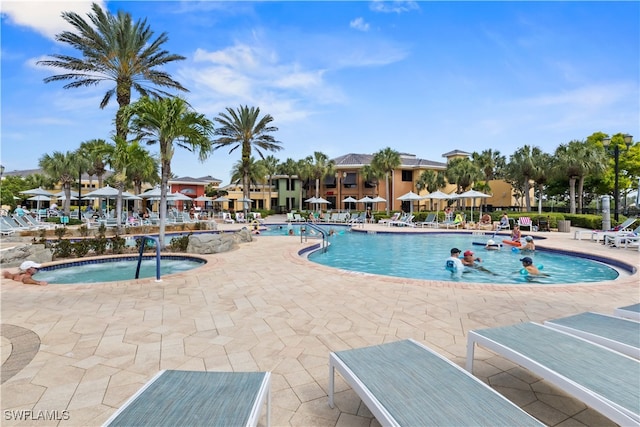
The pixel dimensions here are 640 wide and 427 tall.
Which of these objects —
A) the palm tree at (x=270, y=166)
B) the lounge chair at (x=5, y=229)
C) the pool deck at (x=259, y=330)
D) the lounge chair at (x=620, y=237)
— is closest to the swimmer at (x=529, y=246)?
the lounge chair at (x=620, y=237)

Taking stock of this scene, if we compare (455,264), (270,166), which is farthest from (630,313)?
(270,166)

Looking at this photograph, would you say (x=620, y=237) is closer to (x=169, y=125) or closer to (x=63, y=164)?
(x=169, y=125)

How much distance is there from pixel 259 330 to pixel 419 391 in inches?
96.3

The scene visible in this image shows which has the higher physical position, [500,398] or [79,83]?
[79,83]

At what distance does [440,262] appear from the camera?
11.0m

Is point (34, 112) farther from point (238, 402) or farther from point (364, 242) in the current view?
point (238, 402)

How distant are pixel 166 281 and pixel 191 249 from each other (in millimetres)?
4193

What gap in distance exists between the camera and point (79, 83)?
17.0 m

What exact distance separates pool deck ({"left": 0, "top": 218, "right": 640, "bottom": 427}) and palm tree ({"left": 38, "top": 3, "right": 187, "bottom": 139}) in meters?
13.0

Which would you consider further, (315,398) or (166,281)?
(166,281)

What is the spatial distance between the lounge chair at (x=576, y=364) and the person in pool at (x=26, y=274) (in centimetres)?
784

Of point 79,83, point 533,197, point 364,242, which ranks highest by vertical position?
point 79,83

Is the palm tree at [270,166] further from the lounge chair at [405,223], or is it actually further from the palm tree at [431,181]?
the lounge chair at [405,223]

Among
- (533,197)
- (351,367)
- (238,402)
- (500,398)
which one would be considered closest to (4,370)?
(238,402)
